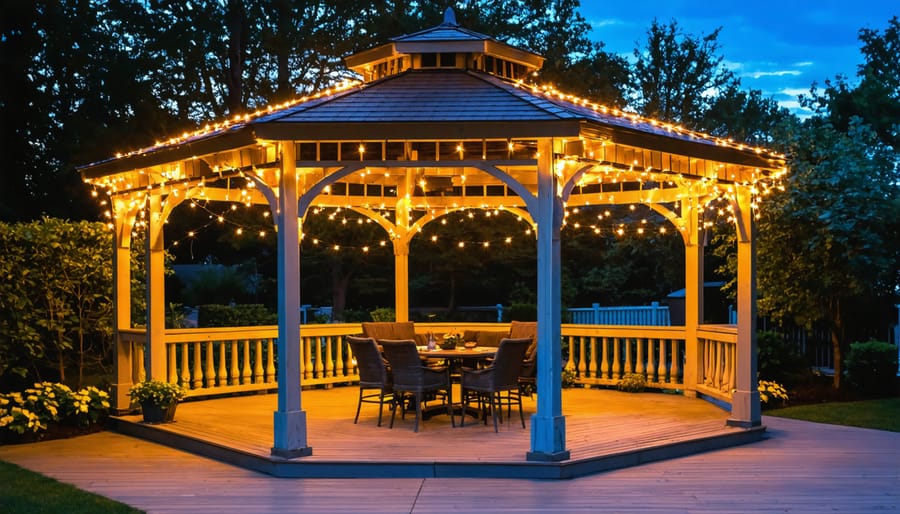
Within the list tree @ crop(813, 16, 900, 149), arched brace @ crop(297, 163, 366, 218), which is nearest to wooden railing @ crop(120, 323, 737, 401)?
arched brace @ crop(297, 163, 366, 218)

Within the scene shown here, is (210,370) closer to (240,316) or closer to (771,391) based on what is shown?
(240,316)

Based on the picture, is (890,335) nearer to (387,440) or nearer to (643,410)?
(643,410)

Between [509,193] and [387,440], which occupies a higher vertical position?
[509,193]

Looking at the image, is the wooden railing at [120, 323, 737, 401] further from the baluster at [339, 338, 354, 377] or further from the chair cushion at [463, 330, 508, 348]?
the chair cushion at [463, 330, 508, 348]

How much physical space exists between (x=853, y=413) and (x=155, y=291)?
7572 mm

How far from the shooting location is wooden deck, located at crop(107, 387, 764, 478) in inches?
278

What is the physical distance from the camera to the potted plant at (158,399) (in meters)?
9.01

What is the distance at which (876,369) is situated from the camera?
11984 millimetres

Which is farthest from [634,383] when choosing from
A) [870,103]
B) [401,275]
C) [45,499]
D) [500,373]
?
[870,103]

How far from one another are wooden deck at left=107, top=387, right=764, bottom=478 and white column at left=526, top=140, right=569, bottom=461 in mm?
237

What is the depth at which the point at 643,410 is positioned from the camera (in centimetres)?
970

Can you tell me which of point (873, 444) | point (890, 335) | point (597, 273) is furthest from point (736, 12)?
point (873, 444)

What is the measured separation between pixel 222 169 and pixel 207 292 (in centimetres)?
1288

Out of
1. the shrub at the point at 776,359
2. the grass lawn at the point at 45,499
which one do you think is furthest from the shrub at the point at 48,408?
the shrub at the point at 776,359
